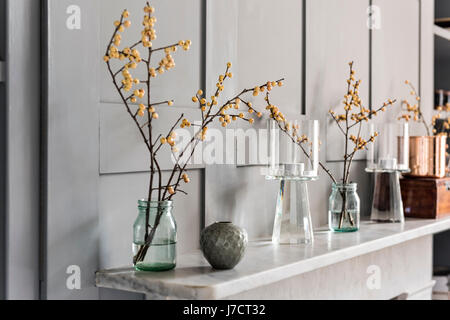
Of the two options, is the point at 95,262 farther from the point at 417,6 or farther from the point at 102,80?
the point at 417,6

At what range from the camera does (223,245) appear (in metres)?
1.13

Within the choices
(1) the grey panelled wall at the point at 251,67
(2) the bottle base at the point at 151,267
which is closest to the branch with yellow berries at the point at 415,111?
(1) the grey panelled wall at the point at 251,67

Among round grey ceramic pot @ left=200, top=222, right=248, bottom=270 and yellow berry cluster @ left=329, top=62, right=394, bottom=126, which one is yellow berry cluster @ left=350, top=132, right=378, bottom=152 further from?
round grey ceramic pot @ left=200, top=222, right=248, bottom=270

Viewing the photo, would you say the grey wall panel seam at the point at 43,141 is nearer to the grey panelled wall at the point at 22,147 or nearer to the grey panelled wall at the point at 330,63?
the grey panelled wall at the point at 22,147

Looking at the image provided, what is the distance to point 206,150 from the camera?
135 centimetres

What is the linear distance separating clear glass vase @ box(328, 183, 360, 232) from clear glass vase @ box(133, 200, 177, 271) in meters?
0.64

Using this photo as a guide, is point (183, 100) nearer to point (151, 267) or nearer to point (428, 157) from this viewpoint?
point (151, 267)

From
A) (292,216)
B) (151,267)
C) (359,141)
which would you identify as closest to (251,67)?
(292,216)

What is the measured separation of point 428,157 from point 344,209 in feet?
1.64

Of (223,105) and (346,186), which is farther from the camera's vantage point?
(346,186)

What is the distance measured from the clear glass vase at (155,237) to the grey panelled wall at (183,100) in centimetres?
7

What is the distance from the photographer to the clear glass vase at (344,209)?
5.32 feet

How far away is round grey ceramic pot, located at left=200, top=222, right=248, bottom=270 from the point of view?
1.13 metres
